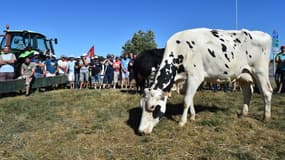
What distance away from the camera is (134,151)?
5.35 metres

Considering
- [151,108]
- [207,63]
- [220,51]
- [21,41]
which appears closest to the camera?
[151,108]

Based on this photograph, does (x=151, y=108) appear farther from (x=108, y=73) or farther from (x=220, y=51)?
(x=108, y=73)

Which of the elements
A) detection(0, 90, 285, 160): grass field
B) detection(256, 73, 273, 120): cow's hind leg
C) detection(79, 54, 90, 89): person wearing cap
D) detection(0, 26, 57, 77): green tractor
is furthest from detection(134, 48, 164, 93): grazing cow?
detection(0, 26, 57, 77): green tractor

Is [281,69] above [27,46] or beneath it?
beneath

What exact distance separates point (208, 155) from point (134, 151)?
1239mm

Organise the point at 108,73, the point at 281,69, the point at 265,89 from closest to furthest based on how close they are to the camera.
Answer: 1. the point at 265,89
2. the point at 281,69
3. the point at 108,73

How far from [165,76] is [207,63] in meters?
1.20

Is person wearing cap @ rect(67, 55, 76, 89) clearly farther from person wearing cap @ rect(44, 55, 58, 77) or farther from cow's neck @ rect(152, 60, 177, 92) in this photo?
cow's neck @ rect(152, 60, 177, 92)

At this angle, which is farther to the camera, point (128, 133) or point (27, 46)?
point (27, 46)

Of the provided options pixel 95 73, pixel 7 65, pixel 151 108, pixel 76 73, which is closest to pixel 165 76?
pixel 151 108

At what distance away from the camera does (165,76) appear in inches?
262

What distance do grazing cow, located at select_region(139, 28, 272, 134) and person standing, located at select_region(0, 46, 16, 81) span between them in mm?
8510

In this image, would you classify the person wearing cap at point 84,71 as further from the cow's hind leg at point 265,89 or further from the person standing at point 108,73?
the cow's hind leg at point 265,89

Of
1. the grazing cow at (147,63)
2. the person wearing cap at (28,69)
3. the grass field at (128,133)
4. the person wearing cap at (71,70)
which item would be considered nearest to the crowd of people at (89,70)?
the person wearing cap at (71,70)
